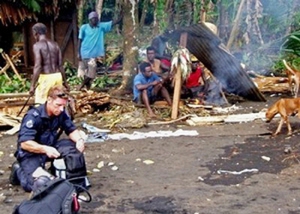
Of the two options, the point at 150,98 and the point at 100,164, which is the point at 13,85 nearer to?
the point at 150,98

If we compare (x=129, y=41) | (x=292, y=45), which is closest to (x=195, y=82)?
A: (x=129, y=41)

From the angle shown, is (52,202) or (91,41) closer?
(52,202)

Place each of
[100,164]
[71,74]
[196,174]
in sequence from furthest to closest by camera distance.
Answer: [71,74], [100,164], [196,174]

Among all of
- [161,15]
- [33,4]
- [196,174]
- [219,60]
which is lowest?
[196,174]

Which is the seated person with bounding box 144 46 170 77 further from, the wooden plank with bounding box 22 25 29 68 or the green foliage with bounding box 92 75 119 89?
the wooden plank with bounding box 22 25 29 68

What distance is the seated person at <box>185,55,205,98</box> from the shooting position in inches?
475

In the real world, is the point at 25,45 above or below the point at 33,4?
below

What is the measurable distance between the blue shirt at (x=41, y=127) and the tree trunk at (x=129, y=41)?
6.27 metres

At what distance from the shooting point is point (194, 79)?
12.1m

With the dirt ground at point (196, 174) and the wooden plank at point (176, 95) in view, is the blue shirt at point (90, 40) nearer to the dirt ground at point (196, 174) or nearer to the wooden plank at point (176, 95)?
the wooden plank at point (176, 95)

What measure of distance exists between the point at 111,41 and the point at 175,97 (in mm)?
11579

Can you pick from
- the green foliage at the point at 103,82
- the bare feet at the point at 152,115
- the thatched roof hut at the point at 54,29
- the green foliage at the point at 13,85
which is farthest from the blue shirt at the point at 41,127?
the thatched roof hut at the point at 54,29

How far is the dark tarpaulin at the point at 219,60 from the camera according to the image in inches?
445

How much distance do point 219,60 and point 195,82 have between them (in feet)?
2.26
